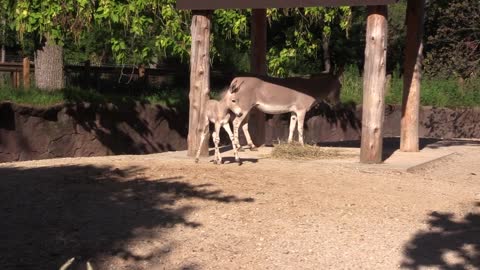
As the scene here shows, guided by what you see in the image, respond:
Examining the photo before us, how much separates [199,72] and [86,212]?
5.26 meters

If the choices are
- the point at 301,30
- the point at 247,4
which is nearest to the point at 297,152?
the point at 247,4

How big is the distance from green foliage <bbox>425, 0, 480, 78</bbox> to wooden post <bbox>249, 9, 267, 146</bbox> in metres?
5.66

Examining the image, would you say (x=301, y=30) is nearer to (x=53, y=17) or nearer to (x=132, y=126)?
(x=132, y=126)

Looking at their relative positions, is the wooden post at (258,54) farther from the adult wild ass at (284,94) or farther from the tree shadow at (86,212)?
the tree shadow at (86,212)

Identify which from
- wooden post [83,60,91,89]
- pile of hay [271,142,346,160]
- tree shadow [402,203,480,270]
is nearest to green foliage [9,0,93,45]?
wooden post [83,60,91,89]

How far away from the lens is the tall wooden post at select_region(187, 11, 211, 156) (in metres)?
13.3

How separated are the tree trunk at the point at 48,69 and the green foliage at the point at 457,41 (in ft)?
29.7

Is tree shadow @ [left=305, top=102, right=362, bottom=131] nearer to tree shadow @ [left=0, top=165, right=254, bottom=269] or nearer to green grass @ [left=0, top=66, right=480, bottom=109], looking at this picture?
green grass @ [left=0, top=66, right=480, bottom=109]

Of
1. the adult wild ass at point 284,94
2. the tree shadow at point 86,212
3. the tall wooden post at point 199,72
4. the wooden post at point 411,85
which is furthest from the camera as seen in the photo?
the wooden post at point 411,85

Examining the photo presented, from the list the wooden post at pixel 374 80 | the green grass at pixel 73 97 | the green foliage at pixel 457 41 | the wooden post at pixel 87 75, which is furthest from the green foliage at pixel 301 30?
the wooden post at pixel 374 80

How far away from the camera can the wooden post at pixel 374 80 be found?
1259cm

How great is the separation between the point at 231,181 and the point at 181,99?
9.33m

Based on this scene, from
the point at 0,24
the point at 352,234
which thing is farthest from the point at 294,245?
the point at 0,24

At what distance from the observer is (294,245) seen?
7.82 metres
